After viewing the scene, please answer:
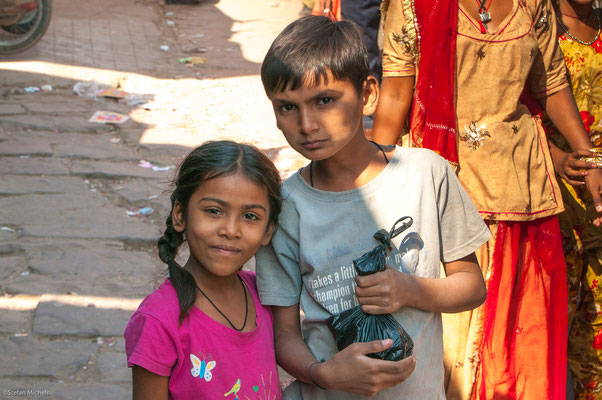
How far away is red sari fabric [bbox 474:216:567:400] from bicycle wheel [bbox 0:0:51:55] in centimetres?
635

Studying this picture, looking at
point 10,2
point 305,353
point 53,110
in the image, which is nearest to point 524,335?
point 305,353

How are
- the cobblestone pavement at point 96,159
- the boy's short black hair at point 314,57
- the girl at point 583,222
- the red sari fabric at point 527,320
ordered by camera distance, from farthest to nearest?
the cobblestone pavement at point 96,159, the girl at point 583,222, the red sari fabric at point 527,320, the boy's short black hair at point 314,57

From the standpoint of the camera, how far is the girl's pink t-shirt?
164 cm

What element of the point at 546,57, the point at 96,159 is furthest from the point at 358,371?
the point at 96,159

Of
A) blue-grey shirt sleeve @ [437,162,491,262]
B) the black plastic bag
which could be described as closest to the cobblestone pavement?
the black plastic bag

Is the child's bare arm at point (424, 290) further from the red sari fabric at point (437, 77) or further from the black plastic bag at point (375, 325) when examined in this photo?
the red sari fabric at point (437, 77)

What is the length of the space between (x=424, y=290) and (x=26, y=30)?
6877 mm

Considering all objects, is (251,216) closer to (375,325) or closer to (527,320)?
(375,325)

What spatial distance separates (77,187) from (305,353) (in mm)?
3559

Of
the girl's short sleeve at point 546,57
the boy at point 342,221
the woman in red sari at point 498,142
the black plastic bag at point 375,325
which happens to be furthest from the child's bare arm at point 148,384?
the girl's short sleeve at point 546,57

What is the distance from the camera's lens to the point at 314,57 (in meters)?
1.73

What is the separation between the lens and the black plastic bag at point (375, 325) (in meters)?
1.60

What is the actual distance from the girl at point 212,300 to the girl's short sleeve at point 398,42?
0.72 m

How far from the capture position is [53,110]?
6.35 meters
